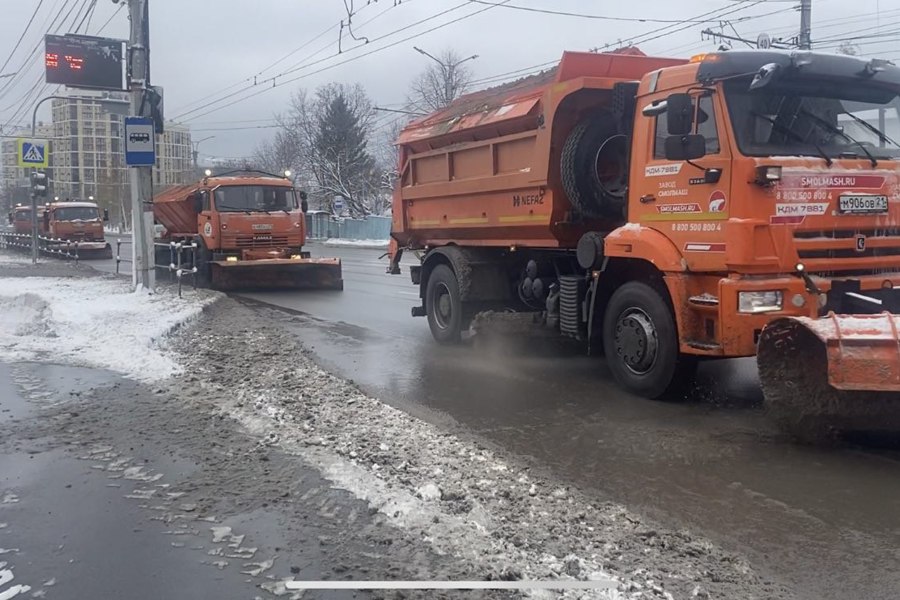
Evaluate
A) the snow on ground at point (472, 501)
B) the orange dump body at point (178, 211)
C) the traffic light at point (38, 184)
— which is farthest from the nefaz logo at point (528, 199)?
the traffic light at point (38, 184)

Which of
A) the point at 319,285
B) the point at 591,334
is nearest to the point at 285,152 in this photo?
the point at 319,285

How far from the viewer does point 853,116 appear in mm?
7078

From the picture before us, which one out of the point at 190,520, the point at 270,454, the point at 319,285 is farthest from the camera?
the point at 319,285

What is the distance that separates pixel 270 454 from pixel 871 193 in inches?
200

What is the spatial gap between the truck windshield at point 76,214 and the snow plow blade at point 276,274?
22.2 m

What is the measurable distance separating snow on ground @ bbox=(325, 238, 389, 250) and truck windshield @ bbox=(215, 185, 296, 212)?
26.1 meters

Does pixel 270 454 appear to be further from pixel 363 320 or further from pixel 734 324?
pixel 363 320

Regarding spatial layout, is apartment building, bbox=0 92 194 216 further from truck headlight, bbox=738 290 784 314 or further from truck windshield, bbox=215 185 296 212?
truck headlight, bbox=738 290 784 314

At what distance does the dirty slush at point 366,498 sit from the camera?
3.99 metres

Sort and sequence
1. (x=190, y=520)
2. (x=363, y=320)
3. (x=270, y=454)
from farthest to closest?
(x=363, y=320), (x=270, y=454), (x=190, y=520)

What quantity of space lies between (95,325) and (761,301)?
9.23 m

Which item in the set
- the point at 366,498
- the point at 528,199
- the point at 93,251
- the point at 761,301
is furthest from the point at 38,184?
the point at 761,301

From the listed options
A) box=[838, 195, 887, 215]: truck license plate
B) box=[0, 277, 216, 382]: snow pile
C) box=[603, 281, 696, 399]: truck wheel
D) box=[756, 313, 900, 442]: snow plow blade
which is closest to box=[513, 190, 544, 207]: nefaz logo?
box=[603, 281, 696, 399]: truck wheel

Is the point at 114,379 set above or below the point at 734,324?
below
